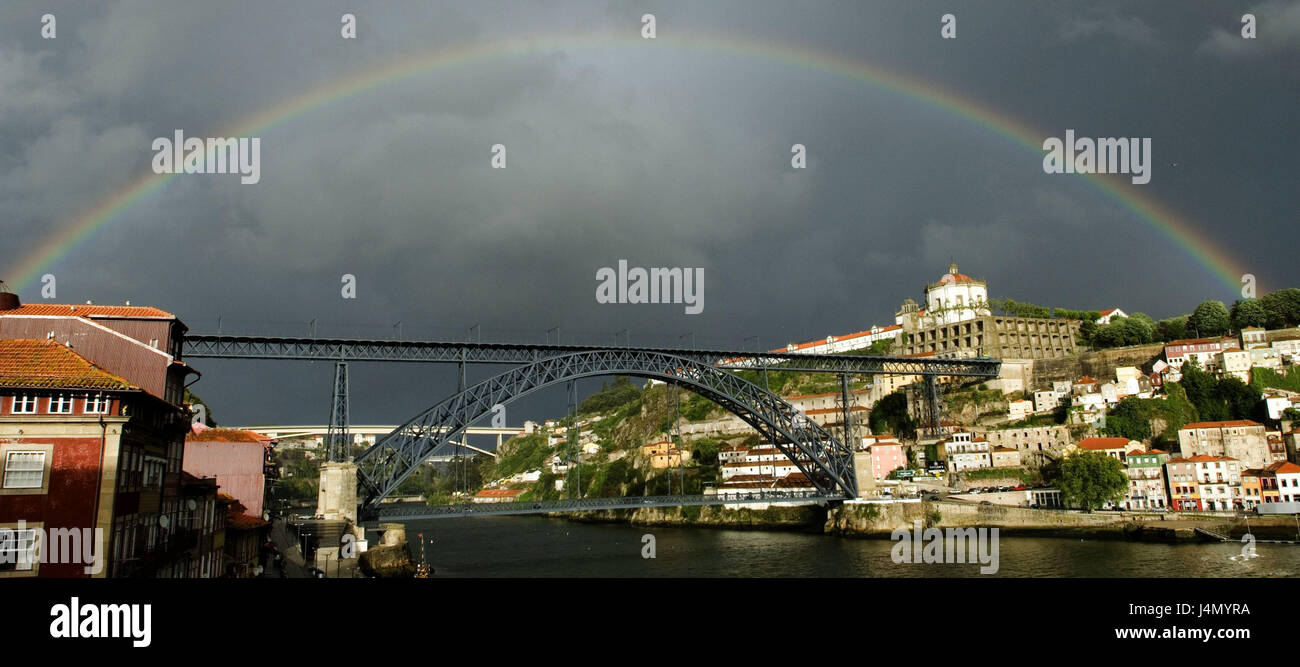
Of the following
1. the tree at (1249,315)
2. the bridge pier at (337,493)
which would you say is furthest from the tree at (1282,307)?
the bridge pier at (337,493)

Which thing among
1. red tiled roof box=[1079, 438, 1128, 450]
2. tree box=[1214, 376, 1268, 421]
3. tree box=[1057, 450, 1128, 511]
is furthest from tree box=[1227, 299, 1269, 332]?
tree box=[1057, 450, 1128, 511]

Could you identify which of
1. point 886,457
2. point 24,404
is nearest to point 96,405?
point 24,404

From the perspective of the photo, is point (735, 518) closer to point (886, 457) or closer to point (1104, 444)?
point (886, 457)
